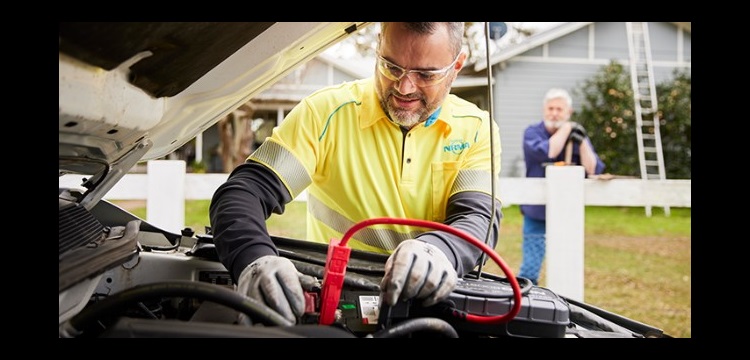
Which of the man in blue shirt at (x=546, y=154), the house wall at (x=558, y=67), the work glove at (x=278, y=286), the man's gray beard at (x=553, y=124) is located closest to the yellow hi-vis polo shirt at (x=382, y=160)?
the work glove at (x=278, y=286)

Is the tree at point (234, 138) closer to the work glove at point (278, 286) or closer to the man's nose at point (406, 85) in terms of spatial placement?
the man's nose at point (406, 85)

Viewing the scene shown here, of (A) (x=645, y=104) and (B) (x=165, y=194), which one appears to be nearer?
(B) (x=165, y=194)

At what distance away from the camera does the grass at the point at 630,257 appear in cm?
538

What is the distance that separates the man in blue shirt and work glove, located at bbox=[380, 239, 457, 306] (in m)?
3.25

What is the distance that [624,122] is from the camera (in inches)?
511

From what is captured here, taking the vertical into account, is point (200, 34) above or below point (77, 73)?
above

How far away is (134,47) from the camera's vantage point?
117 centimetres

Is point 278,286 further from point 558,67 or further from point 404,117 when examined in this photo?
point 558,67

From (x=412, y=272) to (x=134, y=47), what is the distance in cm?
71

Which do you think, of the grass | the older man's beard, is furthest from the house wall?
the older man's beard

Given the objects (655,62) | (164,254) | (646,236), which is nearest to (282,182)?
(164,254)

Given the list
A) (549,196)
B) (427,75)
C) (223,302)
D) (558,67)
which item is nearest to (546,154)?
(549,196)

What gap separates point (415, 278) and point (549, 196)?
9.75 feet
